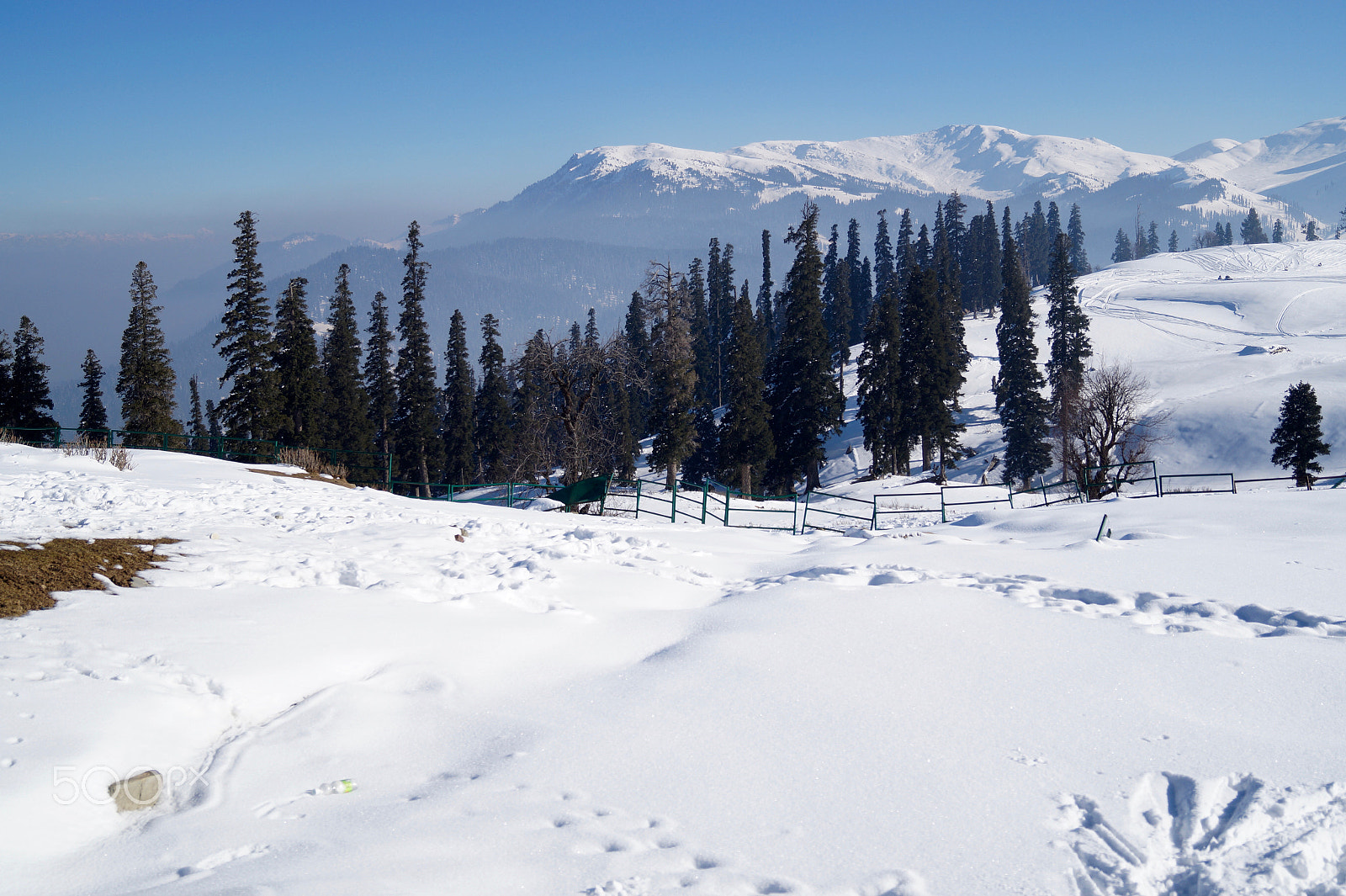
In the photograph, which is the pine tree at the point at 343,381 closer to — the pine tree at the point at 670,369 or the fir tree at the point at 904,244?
the pine tree at the point at 670,369

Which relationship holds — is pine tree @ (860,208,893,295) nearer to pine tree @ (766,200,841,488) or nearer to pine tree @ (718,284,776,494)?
pine tree @ (766,200,841,488)

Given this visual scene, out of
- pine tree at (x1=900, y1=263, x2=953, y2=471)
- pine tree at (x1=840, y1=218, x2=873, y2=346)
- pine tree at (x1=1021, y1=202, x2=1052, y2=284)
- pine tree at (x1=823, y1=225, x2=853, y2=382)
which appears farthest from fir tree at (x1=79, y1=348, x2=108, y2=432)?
pine tree at (x1=1021, y1=202, x2=1052, y2=284)

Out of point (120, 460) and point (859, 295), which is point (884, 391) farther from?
point (859, 295)

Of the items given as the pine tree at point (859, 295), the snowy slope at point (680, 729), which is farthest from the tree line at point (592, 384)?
the pine tree at point (859, 295)

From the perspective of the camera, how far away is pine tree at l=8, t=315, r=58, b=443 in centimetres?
4441

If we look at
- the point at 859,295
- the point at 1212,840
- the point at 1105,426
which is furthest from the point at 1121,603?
the point at 859,295

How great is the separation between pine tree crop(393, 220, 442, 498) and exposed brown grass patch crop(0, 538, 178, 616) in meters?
39.5

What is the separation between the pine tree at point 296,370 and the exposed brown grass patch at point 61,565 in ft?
110

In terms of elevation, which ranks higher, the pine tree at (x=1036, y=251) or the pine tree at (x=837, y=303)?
the pine tree at (x=1036, y=251)

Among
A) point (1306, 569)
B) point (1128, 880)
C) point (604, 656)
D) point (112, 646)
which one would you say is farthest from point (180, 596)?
point (1306, 569)

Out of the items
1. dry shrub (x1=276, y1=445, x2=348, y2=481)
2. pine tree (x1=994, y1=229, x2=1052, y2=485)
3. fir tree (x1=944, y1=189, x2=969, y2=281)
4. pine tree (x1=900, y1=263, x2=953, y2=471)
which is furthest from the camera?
fir tree (x1=944, y1=189, x2=969, y2=281)

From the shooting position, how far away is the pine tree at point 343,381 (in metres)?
50.2

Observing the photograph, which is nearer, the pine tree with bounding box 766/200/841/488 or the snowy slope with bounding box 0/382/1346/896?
the snowy slope with bounding box 0/382/1346/896

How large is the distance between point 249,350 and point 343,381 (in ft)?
36.5
